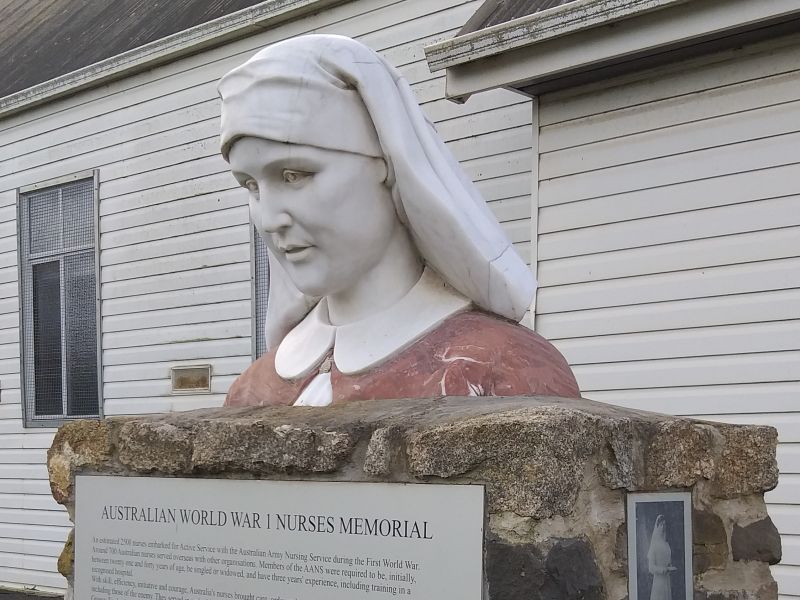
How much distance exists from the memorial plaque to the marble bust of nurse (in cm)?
43

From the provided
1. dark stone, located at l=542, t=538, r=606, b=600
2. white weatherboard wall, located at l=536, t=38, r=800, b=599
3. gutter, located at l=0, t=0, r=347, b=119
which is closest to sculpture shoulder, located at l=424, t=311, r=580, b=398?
dark stone, located at l=542, t=538, r=606, b=600

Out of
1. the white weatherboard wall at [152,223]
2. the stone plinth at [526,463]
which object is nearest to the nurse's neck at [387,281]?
the stone plinth at [526,463]

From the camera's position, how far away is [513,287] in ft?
9.75

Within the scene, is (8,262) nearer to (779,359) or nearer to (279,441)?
(779,359)

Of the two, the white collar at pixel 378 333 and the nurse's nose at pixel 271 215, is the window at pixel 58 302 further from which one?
the nurse's nose at pixel 271 215

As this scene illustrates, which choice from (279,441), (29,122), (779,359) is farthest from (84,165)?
(279,441)

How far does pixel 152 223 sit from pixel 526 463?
7011 millimetres

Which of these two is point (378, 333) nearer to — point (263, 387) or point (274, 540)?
point (263, 387)

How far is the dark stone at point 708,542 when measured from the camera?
2.58 m

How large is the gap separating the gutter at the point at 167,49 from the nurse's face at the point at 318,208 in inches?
182

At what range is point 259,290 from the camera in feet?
26.0

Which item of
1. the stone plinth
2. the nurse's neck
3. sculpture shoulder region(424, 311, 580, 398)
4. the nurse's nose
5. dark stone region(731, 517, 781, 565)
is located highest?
the nurse's nose

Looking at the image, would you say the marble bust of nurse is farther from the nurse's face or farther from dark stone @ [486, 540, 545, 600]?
dark stone @ [486, 540, 545, 600]

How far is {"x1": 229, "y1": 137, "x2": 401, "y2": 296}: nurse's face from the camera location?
283 centimetres
